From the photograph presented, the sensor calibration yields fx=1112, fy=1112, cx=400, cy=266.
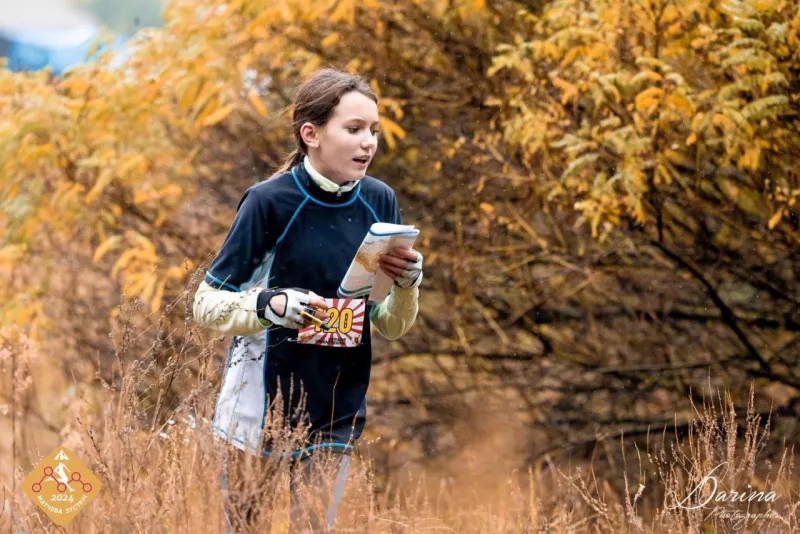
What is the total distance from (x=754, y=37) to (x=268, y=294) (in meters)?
2.27

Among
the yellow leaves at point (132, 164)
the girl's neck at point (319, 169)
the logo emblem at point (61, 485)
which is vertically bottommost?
the logo emblem at point (61, 485)

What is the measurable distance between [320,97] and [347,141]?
17 cm

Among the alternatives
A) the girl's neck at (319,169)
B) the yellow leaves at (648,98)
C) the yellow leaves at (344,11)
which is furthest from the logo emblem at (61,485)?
the yellow leaves at (344,11)

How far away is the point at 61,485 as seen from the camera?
2.61 metres

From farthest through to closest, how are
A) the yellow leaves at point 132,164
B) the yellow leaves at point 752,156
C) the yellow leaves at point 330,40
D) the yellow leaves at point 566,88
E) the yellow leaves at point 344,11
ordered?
1. the yellow leaves at point 132,164
2. the yellow leaves at point 330,40
3. the yellow leaves at point 344,11
4. the yellow leaves at point 566,88
5. the yellow leaves at point 752,156

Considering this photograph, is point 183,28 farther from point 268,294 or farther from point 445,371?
point 268,294

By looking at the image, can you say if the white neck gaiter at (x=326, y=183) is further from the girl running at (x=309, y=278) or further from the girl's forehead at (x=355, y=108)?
the girl's forehead at (x=355, y=108)

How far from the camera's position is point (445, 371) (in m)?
5.60

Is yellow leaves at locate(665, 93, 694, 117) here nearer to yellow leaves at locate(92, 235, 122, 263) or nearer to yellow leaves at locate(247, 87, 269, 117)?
yellow leaves at locate(247, 87, 269, 117)

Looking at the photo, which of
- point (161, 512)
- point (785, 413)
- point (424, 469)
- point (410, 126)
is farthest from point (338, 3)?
point (161, 512)

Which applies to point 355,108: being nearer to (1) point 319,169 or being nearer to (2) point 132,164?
(1) point 319,169

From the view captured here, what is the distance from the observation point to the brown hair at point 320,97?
3.04m

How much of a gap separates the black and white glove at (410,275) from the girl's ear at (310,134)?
0.45 m

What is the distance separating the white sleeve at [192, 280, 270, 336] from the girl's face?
0.39 m
